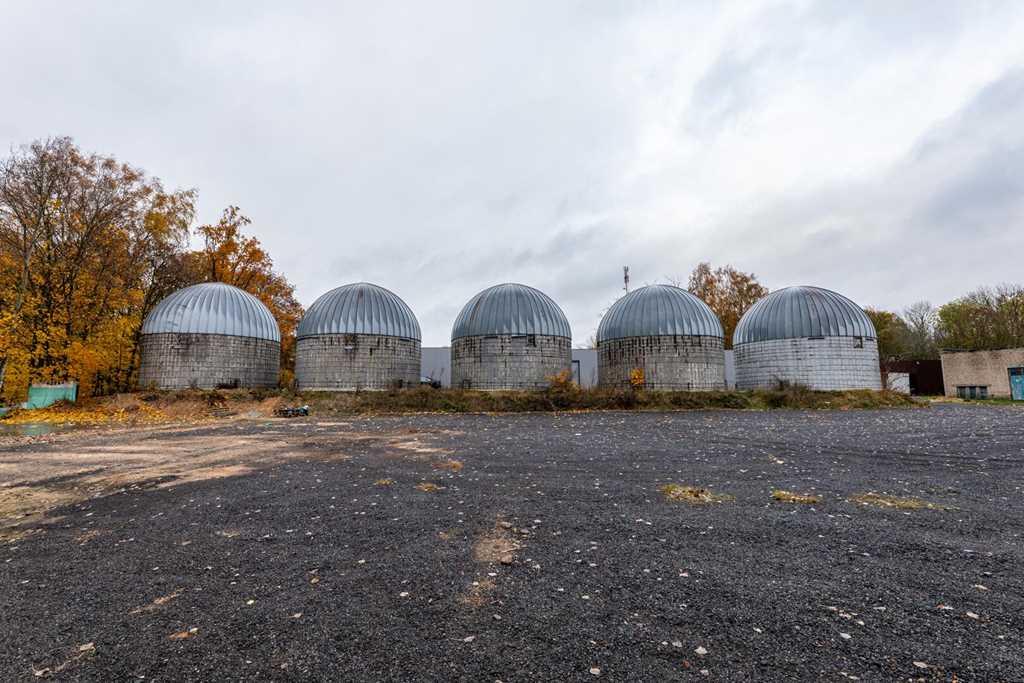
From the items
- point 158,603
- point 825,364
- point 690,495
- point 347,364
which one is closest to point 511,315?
point 347,364

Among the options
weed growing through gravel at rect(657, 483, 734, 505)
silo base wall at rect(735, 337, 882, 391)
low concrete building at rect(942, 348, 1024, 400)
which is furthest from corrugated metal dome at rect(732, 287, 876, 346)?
weed growing through gravel at rect(657, 483, 734, 505)

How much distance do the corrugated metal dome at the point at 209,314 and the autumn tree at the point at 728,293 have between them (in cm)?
4406

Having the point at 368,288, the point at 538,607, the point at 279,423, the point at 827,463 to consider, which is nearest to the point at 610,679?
the point at 538,607

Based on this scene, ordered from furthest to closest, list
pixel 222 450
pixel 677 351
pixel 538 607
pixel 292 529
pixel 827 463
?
pixel 677 351 → pixel 222 450 → pixel 827 463 → pixel 292 529 → pixel 538 607

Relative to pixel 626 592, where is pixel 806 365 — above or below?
above

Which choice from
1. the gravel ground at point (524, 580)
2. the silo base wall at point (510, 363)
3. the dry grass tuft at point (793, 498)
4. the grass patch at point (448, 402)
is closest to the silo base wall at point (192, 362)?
the grass patch at point (448, 402)

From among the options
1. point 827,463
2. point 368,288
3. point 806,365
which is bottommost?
point 827,463

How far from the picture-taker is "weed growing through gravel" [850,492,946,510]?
726 cm

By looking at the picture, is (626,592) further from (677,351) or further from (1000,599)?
(677,351)

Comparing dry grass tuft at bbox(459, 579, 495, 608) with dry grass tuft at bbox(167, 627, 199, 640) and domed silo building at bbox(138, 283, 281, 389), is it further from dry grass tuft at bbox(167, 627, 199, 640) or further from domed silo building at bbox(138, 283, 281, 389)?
domed silo building at bbox(138, 283, 281, 389)

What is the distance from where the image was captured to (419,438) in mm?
16094

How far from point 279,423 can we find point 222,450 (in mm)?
8694

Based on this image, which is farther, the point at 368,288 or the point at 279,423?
the point at 368,288

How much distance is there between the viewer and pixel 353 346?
32.6 m
